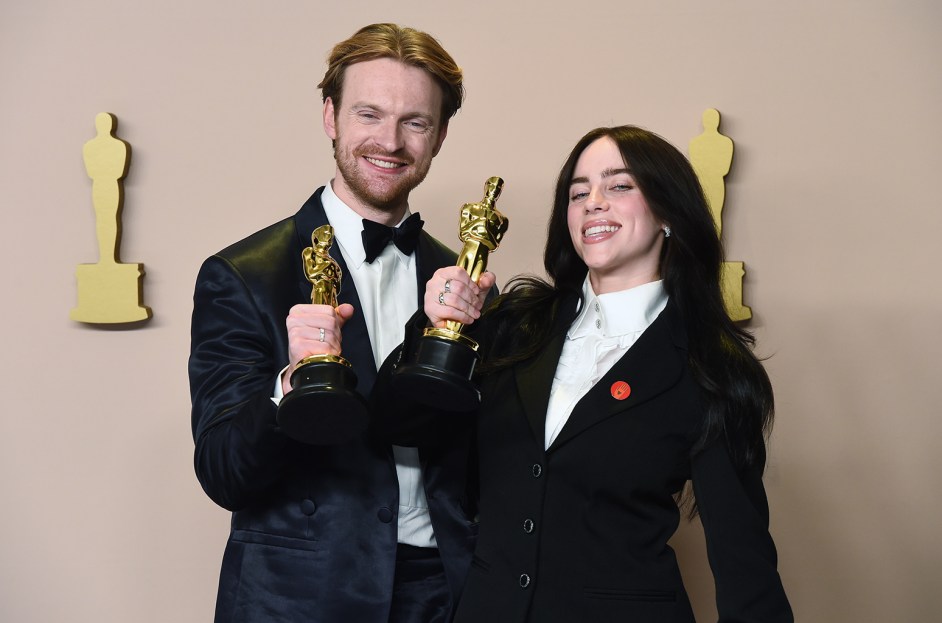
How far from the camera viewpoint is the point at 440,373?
6.07 feet

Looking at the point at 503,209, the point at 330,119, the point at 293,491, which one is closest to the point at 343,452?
the point at 293,491

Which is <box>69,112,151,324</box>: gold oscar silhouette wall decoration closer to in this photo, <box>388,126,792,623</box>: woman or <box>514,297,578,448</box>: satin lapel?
<box>388,126,792,623</box>: woman

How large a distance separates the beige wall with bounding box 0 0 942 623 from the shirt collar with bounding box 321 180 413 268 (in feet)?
3.91

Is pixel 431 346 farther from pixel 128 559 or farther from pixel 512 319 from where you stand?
pixel 128 559

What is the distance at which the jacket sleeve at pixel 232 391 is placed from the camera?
198 centimetres

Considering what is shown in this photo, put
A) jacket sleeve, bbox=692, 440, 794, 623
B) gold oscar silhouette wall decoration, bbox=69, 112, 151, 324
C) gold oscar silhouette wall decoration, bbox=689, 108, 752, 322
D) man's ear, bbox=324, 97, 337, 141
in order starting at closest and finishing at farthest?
1. jacket sleeve, bbox=692, 440, 794, 623
2. man's ear, bbox=324, 97, 337, 141
3. gold oscar silhouette wall decoration, bbox=689, 108, 752, 322
4. gold oscar silhouette wall decoration, bbox=69, 112, 151, 324

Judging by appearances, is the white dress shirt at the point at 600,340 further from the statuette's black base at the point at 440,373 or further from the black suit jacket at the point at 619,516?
the statuette's black base at the point at 440,373

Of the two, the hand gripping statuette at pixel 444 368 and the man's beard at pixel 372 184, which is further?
the man's beard at pixel 372 184

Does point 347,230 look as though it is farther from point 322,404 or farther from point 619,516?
point 619,516

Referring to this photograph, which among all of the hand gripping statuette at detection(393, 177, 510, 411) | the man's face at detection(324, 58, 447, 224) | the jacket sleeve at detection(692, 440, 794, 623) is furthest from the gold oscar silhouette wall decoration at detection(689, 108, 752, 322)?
the hand gripping statuette at detection(393, 177, 510, 411)

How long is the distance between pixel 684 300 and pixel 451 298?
23.8 inches

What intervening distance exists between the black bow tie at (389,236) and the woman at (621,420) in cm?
34

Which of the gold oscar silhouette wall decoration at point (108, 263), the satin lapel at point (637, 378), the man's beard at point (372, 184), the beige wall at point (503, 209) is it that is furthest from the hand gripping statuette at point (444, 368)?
the gold oscar silhouette wall decoration at point (108, 263)

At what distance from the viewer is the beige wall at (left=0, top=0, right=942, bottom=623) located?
3.50m
